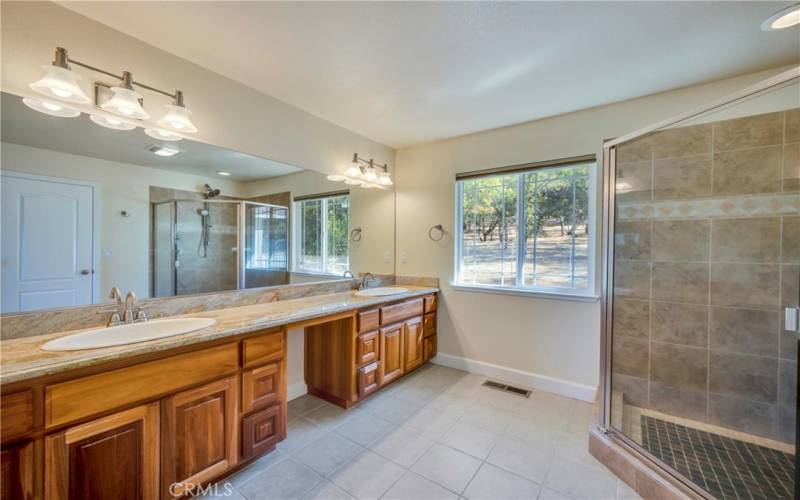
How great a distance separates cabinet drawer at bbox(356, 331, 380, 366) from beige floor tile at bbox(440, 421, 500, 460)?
77cm

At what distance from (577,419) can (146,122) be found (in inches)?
134

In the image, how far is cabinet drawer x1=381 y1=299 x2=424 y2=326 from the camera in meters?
2.56

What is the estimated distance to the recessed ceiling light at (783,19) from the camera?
142cm

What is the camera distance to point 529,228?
2.81 metres

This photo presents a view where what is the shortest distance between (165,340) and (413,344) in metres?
2.02

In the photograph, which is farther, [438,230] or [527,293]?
[438,230]

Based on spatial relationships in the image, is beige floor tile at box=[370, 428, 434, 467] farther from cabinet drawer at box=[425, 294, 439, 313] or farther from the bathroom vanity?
cabinet drawer at box=[425, 294, 439, 313]

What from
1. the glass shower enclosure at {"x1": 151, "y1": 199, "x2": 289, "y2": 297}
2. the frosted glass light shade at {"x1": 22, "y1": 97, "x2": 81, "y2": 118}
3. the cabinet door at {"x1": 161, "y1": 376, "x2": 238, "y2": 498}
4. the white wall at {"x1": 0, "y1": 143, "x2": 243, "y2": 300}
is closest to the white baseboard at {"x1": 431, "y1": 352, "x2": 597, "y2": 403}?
the glass shower enclosure at {"x1": 151, "y1": 199, "x2": 289, "y2": 297}

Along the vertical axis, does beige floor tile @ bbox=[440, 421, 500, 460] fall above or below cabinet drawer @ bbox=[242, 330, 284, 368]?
below

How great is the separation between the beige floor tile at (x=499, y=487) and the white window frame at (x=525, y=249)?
4.82ft

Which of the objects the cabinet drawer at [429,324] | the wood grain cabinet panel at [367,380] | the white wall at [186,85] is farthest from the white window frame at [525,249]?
the white wall at [186,85]

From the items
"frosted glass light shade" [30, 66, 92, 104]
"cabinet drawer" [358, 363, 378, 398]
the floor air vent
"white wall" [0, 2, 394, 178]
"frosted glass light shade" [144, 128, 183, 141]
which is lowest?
the floor air vent

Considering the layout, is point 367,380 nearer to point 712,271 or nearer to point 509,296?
point 509,296

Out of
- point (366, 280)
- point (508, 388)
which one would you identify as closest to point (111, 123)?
point (366, 280)
